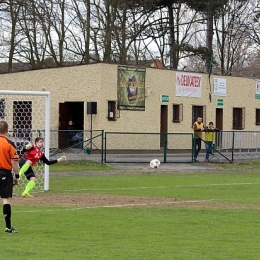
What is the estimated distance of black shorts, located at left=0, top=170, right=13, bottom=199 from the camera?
43.6 feet

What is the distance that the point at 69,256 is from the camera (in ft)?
35.0

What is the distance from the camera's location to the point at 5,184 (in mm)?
13320

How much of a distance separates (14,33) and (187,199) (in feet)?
107

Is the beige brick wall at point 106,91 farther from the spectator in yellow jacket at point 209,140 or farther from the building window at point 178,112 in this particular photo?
the spectator in yellow jacket at point 209,140

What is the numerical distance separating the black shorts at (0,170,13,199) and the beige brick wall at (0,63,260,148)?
27.9 m

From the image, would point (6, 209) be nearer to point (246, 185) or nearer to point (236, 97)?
point (246, 185)

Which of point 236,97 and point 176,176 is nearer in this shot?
point 176,176

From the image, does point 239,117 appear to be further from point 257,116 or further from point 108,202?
point 108,202

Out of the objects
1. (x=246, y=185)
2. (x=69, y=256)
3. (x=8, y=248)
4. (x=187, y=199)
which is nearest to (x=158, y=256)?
(x=69, y=256)

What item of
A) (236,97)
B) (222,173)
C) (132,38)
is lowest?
(222,173)

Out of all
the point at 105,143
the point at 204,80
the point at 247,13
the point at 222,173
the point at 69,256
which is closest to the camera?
the point at 69,256

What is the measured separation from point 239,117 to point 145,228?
121 feet

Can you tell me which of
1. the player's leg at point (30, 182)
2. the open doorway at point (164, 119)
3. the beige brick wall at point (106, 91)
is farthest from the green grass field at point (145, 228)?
the open doorway at point (164, 119)

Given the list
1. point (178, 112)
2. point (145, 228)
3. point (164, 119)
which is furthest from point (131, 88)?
point (145, 228)
